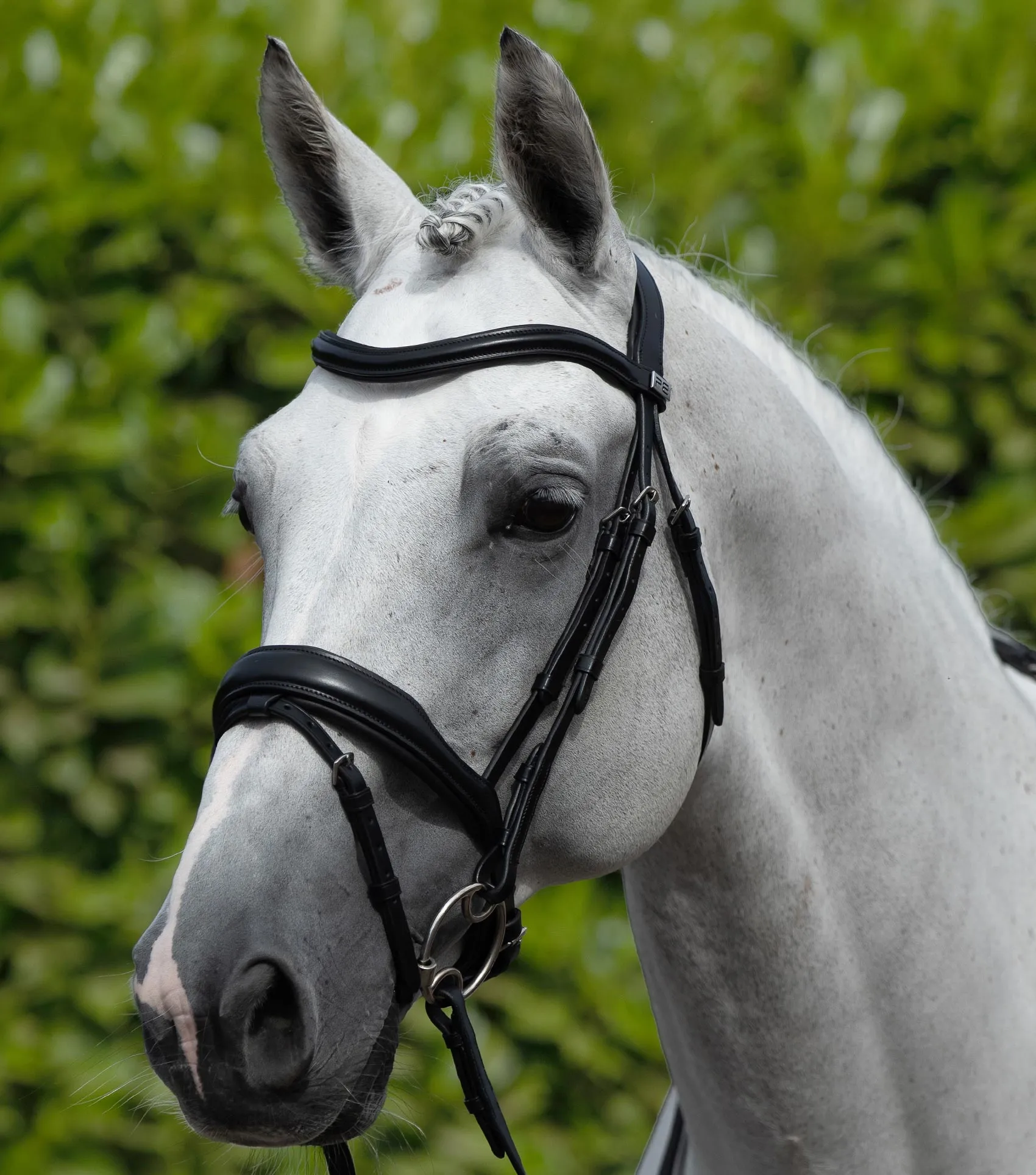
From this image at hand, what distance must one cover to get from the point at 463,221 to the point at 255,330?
6.72 ft

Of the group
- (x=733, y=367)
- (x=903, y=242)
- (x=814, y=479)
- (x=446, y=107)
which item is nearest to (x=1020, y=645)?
(x=814, y=479)

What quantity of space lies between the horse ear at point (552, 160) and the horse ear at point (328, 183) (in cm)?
24

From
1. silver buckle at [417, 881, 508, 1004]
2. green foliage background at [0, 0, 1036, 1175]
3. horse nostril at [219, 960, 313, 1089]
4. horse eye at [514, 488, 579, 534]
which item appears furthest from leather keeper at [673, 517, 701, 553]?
green foliage background at [0, 0, 1036, 1175]

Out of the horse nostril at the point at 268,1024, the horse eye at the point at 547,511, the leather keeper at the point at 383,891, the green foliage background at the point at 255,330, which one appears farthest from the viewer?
the green foliage background at the point at 255,330

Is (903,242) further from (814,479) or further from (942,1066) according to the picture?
(942,1066)

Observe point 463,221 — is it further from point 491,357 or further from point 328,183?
point 328,183

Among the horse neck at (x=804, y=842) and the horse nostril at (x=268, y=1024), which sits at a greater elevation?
the horse neck at (x=804, y=842)

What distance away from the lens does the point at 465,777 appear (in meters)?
1.42

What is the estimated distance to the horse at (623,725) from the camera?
134 cm

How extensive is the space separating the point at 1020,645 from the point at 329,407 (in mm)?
1404

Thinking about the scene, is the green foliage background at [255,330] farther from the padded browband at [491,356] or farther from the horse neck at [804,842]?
the padded browband at [491,356]

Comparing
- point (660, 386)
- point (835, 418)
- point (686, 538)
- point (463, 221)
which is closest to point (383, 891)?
point (686, 538)

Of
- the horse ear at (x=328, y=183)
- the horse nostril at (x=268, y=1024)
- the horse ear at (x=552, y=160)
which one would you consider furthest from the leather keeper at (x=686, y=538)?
the horse nostril at (x=268, y=1024)

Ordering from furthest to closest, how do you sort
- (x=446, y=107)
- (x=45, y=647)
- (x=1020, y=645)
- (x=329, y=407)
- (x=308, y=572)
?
(x=446, y=107), (x=45, y=647), (x=1020, y=645), (x=329, y=407), (x=308, y=572)
